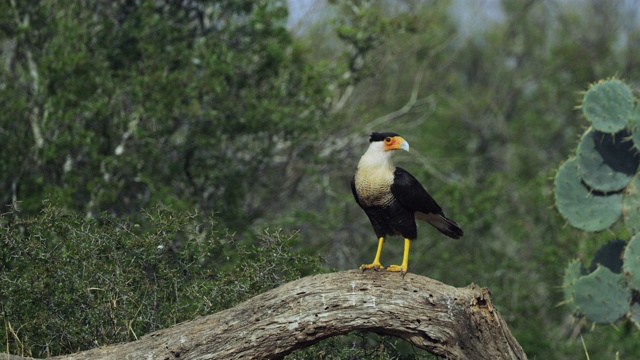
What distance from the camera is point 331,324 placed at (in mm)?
6297

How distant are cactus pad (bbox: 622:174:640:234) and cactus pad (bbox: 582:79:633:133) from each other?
604mm

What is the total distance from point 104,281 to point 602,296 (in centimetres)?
520

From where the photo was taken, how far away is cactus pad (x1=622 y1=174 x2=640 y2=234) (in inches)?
380

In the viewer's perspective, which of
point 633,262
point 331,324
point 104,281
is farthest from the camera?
point 633,262

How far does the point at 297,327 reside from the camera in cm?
→ 627

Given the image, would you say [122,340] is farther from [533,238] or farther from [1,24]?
[533,238]

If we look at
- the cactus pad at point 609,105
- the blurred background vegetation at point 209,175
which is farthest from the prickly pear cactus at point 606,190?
the blurred background vegetation at point 209,175

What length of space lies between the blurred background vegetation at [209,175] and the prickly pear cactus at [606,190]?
0.35 m

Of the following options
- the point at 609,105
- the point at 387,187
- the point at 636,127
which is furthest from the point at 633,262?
the point at 387,187

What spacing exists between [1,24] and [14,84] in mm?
780

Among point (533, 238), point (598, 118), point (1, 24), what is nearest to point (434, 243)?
point (533, 238)

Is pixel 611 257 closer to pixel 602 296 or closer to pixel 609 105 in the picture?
pixel 602 296

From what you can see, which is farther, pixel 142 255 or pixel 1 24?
pixel 1 24

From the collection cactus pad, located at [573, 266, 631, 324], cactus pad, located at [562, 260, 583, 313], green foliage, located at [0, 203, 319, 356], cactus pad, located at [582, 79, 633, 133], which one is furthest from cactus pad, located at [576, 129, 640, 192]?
green foliage, located at [0, 203, 319, 356]
